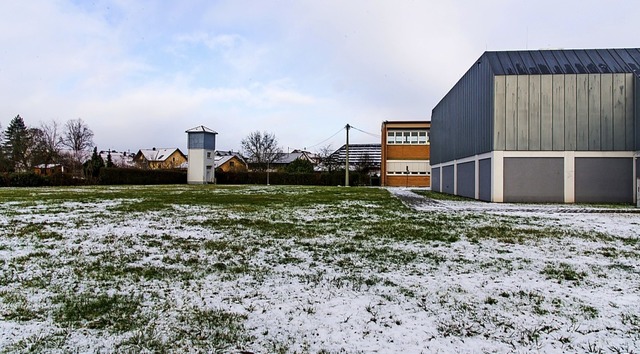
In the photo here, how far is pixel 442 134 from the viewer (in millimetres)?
31859

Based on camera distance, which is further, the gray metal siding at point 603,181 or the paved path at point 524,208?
the gray metal siding at point 603,181

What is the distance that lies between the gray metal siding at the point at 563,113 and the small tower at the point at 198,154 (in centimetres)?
3906

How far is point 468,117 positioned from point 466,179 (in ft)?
12.3

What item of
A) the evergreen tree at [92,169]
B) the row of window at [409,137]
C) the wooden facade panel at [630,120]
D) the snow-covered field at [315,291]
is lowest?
the snow-covered field at [315,291]

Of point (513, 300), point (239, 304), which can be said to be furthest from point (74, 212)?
point (513, 300)

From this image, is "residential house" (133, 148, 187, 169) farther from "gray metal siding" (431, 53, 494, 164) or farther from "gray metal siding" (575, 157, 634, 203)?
"gray metal siding" (575, 157, 634, 203)

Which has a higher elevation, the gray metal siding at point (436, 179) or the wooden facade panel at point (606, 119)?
the wooden facade panel at point (606, 119)

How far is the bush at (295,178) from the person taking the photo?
50.1 m

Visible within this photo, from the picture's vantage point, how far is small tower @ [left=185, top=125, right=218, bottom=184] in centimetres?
5034

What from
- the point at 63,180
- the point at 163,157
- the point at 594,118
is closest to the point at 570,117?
the point at 594,118

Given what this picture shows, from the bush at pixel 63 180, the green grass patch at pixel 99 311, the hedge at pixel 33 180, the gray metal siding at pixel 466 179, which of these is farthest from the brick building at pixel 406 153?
the green grass patch at pixel 99 311

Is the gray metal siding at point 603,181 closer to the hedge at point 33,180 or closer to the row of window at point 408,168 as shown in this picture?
the row of window at point 408,168

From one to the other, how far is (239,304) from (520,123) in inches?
736

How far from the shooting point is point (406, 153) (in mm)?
48594
